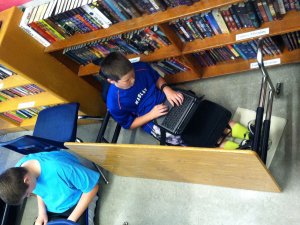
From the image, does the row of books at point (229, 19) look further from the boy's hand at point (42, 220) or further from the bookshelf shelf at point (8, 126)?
the bookshelf shelf at point (8, 126)

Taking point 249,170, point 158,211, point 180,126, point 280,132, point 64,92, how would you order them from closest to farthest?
point 249,170
point 180,126
point 280,132
point 158,211
point 64,92

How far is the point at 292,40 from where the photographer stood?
1.89 meters

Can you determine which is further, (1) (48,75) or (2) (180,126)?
(1) (48,75)

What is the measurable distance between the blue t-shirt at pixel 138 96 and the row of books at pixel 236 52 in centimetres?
38

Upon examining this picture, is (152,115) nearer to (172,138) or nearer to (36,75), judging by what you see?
(172,138)

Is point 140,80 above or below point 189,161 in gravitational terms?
above

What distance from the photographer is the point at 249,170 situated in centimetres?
145

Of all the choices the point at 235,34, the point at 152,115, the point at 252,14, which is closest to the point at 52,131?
the point at 152,115

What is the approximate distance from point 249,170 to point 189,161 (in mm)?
271

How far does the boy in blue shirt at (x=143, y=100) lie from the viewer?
1.92 meters

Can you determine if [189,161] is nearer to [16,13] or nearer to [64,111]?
[64,111]

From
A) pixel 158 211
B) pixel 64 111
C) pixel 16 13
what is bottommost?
pixel 158 211

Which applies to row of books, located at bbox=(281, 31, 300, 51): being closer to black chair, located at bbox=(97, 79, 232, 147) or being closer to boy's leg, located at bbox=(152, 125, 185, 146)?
black chair, located at bbox=(97, 79, 232, 147)

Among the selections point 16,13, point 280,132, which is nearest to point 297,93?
point 280,132
